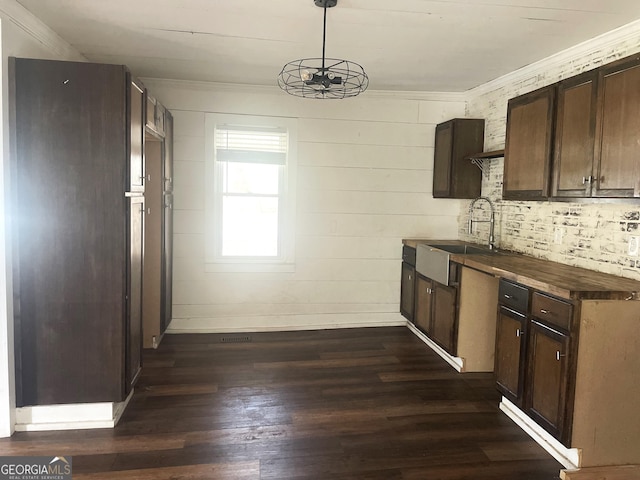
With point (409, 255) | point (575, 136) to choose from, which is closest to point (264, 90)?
point (409, 255)

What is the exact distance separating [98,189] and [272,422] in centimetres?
186

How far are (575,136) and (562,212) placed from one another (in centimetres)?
82

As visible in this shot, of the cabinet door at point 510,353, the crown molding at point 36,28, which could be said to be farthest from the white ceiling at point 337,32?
the cabinet door at point 510,353

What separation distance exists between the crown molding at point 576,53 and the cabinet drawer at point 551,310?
5.76 feet

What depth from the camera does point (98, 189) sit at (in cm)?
283

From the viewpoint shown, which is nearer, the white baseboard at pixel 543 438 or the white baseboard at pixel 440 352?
the white baseboard at pixel 543 438

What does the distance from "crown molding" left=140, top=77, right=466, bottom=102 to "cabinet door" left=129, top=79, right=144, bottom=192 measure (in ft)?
5.31

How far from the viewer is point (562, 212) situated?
361cm

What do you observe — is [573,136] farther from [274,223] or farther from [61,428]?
[61,428]

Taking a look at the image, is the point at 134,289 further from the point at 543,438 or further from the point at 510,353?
the point at 543,438

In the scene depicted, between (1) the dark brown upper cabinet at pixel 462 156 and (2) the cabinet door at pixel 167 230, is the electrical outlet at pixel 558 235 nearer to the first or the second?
(1) the dark brown upper cabinet at pixel 462 156

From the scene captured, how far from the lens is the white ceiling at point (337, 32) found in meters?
2.82

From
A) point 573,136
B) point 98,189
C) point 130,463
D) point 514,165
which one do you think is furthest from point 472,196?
point 130,463

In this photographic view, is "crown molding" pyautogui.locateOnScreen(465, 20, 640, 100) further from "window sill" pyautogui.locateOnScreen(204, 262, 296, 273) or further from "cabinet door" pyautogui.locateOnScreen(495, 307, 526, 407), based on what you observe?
"window sill" pyautogui.locateOnScreen(204, 262, 296, 273)
